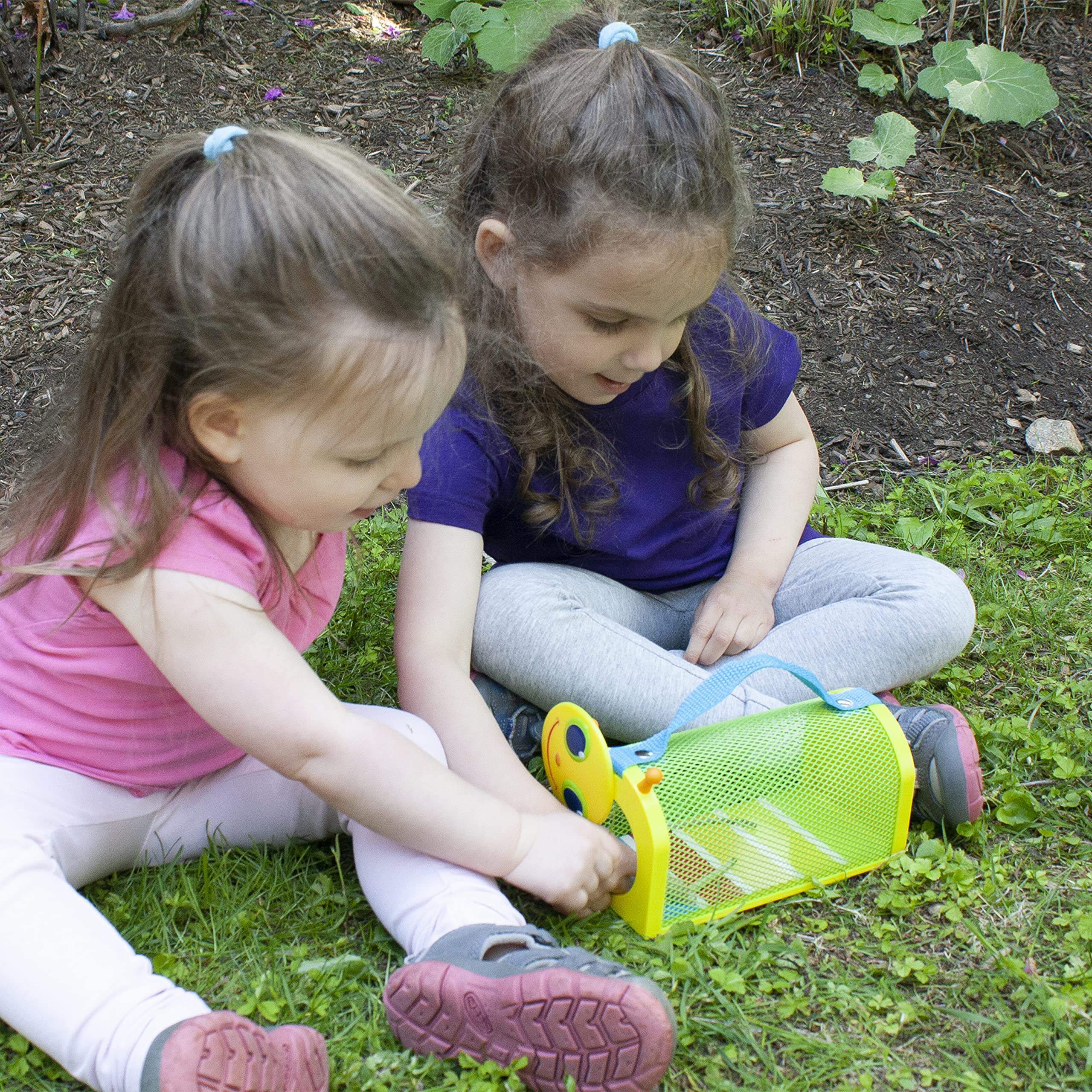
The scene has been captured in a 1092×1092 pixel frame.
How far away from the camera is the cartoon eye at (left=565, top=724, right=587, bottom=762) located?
177 cm

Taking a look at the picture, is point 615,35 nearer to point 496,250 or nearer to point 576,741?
point 496,250

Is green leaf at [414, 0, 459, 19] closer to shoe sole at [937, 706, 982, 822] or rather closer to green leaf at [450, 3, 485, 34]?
green leaf at [450, 3, 485, 34]

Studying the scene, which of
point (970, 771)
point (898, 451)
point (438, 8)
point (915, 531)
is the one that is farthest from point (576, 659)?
point (438, 8)

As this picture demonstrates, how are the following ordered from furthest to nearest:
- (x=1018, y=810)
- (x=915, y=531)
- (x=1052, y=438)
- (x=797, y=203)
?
(x=797, y=203) → (x=1052, y=438) → (x=915, y=531) → (x=1018, y=810)

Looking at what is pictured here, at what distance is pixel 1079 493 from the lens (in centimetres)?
307

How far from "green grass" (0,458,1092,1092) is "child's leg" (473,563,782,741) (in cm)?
40

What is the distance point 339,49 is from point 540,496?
3.03 m

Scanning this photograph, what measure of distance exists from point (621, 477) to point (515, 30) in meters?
2.26

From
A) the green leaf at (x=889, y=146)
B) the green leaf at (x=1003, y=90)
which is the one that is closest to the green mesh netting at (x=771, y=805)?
the green leaf at (x=889, y=146)

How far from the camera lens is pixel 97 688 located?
5.61 feet

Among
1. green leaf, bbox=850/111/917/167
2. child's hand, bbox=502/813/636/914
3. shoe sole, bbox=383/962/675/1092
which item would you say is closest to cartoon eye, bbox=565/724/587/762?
→ child's hand, bbox=502/813/636/914

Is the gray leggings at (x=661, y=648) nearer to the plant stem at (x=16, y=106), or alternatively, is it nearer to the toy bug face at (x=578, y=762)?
the toy bug face at (x=578, y=762)

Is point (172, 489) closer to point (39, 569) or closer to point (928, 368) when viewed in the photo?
point (39, 569)

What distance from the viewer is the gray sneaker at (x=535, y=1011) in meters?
1.35
